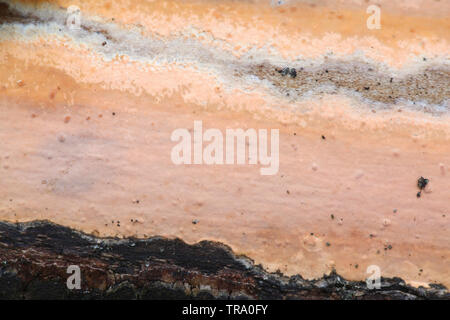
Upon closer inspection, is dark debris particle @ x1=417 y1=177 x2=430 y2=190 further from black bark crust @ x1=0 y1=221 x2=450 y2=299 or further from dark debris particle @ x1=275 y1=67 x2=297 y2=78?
dark debris particle @ x1=275 y1=67 x2=297 y2=78

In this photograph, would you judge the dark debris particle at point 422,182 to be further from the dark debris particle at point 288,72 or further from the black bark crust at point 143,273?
the dark debris particle at point 288,72

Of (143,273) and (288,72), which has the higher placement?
(288,72)

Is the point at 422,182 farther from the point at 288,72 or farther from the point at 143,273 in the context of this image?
A: the point at 143,273

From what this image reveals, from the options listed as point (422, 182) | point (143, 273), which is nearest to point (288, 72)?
point (422, 182)

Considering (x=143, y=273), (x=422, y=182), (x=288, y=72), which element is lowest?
(x=143, y=273)

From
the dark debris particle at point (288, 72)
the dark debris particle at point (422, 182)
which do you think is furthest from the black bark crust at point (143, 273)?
the dark debris particle at point (288, 72)

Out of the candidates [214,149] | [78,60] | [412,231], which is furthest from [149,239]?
[412,231]

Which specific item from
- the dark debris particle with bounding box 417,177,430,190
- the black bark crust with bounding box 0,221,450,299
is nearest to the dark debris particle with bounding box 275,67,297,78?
the dark debris particle with bounding box 417,177,430,190

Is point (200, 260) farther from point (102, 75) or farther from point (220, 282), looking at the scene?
point (102, 75)
